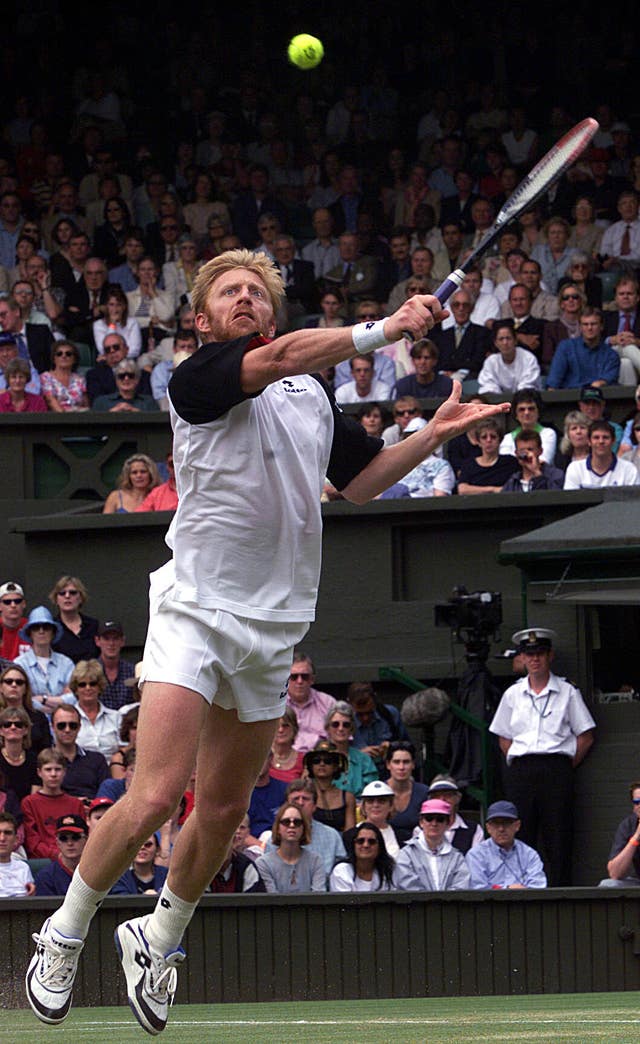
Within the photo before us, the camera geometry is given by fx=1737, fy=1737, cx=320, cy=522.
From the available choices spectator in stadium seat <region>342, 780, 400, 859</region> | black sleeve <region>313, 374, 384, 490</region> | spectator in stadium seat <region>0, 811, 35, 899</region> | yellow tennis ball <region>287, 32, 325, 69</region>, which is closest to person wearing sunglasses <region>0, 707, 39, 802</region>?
spectator in stadium seat <region>0, 811, 35, 899</region>

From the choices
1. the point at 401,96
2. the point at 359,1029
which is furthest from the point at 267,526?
the point at 401,96

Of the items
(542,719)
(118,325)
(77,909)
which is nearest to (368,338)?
(77,909)

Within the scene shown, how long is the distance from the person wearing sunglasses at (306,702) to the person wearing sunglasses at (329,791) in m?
0.75

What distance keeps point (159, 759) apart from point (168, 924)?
29.1 inches

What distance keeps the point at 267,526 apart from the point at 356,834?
5191 mm

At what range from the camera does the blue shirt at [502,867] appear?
10086mm

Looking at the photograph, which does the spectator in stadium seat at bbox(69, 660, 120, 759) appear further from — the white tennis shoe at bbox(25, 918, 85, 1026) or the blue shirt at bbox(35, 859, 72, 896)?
the white tennis shoe at bbox(25, 918, 85, 1026)

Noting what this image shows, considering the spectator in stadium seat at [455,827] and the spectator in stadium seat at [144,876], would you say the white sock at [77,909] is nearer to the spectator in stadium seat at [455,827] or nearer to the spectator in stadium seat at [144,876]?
the spectator in stadium seat at [144,876]

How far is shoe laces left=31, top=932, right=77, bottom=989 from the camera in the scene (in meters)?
5.12

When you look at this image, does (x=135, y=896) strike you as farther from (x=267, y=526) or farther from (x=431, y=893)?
(x=267, y=526)

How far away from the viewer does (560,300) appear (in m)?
14.6

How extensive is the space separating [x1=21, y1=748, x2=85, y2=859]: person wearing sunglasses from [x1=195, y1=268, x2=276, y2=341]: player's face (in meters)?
5.76

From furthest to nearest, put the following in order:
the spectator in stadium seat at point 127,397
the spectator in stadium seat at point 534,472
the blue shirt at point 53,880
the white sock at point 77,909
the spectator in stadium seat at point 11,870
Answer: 1. the spectator in stadium seat at point 127,397
2. the spectator in stadium seat at point 534,472
3. the spectator in stadium seat at point 11,870
4. the blue shirt at point 53,880
5. the white sock at point 77,909

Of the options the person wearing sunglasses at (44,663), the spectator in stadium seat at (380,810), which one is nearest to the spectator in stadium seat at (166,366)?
the person wearing sunglasses at (44,663)
